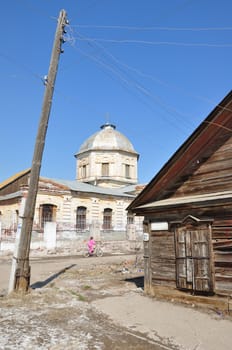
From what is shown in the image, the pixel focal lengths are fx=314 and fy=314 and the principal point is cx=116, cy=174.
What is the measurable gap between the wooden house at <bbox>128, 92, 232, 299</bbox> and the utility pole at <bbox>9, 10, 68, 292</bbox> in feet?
10.4

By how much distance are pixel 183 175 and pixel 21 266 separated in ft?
17.8

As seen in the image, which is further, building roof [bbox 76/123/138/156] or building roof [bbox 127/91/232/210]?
building roof [bbox 76/123/138/156]

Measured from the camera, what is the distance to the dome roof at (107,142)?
43.8 meters

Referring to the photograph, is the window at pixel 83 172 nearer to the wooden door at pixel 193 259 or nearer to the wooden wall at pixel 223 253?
the wooden door at pixel 193 259

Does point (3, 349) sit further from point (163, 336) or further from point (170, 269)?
point (170, 269)

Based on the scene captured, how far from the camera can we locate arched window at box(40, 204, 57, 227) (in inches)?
1168

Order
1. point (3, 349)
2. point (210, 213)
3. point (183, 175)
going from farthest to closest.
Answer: point (183, 175), point (210, 213), point (3, 349)

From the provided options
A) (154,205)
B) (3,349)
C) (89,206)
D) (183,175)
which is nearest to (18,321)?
(3,349)

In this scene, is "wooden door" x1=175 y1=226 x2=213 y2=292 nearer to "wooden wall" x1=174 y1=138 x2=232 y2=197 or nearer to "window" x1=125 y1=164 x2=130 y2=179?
"wooden wall" x1=174 y1=138 x2=232 y2=197

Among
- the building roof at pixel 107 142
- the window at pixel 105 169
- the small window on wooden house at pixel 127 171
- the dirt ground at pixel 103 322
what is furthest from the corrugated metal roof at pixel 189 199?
the building roof at pixel 107 142

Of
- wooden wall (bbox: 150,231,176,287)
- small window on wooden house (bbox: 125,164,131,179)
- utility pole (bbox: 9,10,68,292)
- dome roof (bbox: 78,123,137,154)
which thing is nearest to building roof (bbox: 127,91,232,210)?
wooden wall (bbox: 150,231,176,287)

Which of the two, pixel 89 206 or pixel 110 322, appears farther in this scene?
pixel 89 206

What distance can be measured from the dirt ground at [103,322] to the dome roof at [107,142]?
113 feet

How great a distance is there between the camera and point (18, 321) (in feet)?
22.1
